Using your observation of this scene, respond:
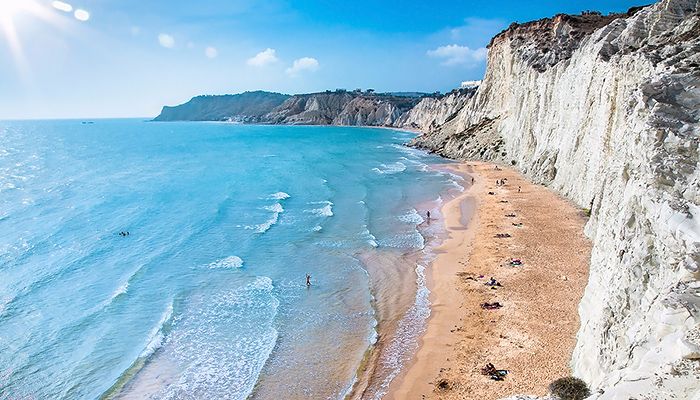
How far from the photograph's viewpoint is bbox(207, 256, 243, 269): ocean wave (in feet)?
91.6

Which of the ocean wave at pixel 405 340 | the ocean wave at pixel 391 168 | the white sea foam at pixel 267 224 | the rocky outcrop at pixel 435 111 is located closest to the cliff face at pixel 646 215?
the ocean wave at pixel 405 340

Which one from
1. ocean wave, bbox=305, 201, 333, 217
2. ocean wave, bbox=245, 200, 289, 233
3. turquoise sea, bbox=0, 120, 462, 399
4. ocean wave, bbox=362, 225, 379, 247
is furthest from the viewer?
ocean wave, bbox=305, 201, 333, 217

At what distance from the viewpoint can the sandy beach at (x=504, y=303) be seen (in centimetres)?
1530

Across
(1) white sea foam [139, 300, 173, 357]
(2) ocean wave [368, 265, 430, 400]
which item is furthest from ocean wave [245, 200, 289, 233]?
(2) ocean wave [368, 265, 430, 400]

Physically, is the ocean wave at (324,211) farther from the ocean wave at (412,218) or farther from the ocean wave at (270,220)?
the ocean wave at (412,218)

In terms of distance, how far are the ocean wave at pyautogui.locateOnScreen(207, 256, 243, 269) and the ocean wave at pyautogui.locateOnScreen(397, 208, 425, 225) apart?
14085 mm

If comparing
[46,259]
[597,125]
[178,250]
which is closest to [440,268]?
[597,125]

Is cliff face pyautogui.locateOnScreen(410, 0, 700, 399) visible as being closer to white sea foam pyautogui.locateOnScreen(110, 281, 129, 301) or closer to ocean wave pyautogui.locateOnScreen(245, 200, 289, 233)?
white sea foam pyautogui.locateOnScreen(110, 281, 129, 301)

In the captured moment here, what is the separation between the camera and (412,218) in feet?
124

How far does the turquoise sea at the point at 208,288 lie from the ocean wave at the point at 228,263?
0.58 feet

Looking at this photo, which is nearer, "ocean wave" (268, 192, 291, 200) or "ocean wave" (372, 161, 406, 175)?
"ocean wave" (268, 192, 291, 200)

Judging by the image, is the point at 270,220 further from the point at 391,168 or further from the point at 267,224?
the point at 391,168

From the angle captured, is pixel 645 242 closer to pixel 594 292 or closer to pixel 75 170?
pixel 594 292

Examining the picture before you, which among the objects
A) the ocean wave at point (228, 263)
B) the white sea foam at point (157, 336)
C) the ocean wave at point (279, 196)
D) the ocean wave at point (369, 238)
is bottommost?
the white sea foam at point (157, 336)
